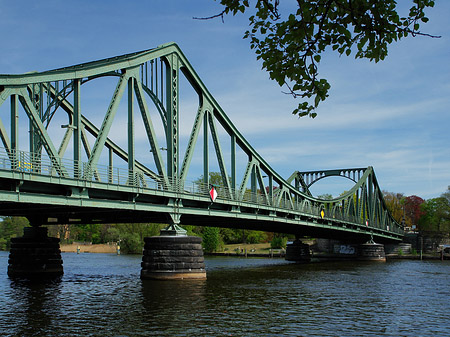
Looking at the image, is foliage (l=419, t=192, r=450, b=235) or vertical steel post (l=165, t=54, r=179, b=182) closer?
vertical steel post (l=165, t=54, r=179, b=182)

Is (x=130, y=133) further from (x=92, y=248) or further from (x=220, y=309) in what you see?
(x=92, y=248)

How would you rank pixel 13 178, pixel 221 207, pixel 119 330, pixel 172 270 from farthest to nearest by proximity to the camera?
1. pixel 221 207
2. pixel 172 270
3. pixel 13 178
4. pixel 119 330

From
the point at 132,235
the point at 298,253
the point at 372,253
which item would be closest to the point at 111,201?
the point at 298,253

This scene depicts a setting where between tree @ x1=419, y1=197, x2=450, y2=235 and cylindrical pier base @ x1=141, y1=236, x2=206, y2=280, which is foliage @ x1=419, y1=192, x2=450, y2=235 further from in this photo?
cylindrical pier base @ x1=141, y1=236, x2=206, y2=280

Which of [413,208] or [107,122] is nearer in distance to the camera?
[107,122]

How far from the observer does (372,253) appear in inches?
3403

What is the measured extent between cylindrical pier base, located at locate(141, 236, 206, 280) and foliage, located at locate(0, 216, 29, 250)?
113772 millimetres

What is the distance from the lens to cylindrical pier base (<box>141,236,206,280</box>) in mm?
37562

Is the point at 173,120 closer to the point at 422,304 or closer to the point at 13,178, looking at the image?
the point at 13,178

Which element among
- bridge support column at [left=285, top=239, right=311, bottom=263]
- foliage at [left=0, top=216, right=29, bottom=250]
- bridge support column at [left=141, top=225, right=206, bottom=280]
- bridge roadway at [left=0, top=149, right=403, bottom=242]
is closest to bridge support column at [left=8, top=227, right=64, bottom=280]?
bridge roadway at [left=0, top=149, right=403, bottom=242]

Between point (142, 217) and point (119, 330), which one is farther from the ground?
point (142, 217)

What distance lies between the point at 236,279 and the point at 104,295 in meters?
14.1

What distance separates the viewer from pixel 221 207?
154ft

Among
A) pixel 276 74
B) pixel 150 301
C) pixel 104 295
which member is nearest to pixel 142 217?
pixel 104 295
